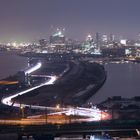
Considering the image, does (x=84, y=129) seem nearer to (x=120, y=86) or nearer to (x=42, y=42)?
(x=120, y=86)

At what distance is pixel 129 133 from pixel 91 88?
8.86 m

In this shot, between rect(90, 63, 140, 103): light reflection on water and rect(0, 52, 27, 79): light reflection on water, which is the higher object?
rect(90, 63, 140, 103): light reflection on water

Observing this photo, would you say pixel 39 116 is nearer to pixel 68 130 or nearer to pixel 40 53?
pixel 68 130

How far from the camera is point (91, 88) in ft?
47.9

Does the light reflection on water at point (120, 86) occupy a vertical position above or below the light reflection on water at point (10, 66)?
above

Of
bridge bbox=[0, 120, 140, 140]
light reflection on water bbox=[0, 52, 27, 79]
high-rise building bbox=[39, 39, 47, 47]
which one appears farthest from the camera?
high-rise building bbox=[39, 39, 47, 47]

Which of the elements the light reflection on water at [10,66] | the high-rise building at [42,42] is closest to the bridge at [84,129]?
the light reflection on water at [10,66]

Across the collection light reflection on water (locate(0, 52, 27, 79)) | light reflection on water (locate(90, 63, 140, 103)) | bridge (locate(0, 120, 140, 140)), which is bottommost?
light reflection on water (locate(0, 52, 27, 79))

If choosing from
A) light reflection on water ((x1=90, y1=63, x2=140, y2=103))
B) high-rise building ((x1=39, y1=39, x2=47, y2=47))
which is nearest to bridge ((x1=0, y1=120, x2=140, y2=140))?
light reflection on water ((x1=90, y1=63, x2=140, y2=103))

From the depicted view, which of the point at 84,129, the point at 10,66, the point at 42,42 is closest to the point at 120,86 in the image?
the point at 84,129

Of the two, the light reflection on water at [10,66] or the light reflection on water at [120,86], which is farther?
the light reflection on water at [10,66]

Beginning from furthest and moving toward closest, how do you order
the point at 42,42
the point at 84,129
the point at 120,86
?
the point at 42,42, the point at 120,86, the point at 84,129

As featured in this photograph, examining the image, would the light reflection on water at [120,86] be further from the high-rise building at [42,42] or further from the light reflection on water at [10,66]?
the high-rise building at [42,42]

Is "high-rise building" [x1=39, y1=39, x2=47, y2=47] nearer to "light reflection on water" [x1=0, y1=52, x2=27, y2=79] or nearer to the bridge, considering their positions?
"light reflection on water" [x1=0, y1=52, x2=27, y2=79]
